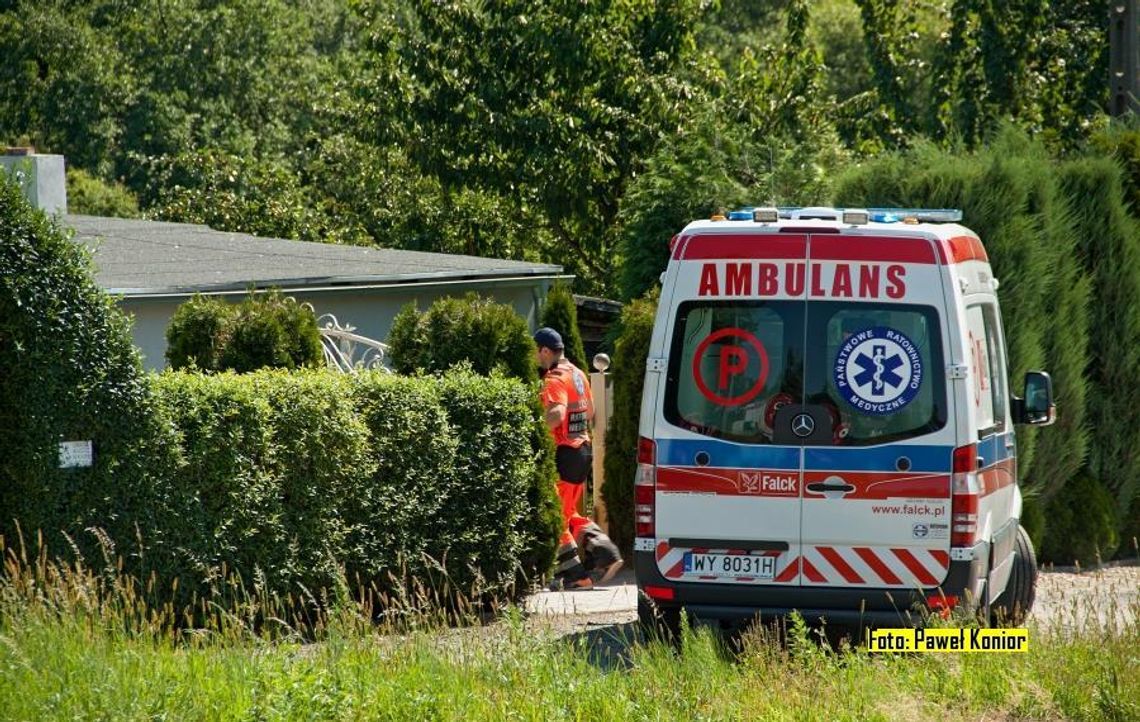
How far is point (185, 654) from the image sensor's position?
7.47 meters

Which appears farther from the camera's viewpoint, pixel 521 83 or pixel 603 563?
pixel 521 83

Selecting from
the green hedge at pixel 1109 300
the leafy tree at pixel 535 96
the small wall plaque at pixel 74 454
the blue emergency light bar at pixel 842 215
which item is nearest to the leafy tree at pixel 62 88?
the leafy tree at pixel 535 96

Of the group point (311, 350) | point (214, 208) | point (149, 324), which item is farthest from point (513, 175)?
point (311, 350)

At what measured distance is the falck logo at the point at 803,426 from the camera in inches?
335

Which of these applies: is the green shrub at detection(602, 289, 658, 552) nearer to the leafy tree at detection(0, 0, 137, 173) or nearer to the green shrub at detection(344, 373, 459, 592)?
the green shrub at detection(344, 373, 459, 592)

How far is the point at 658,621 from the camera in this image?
890 centimetres

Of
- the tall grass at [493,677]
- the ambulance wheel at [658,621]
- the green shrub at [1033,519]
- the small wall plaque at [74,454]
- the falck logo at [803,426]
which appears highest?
the falck logo at [803,426]

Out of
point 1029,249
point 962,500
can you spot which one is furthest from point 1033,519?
point 962,500

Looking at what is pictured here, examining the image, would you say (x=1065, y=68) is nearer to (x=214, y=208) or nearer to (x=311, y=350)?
(x=214, y=208)

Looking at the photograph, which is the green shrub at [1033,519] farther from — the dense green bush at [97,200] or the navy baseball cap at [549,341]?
the dense green bush at [97,200]

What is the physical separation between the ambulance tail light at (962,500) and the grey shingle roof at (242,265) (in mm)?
7665

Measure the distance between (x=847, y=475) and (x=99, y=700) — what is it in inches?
156

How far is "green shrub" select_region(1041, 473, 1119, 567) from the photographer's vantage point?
46.0 feet

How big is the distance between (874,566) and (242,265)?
978 cm
